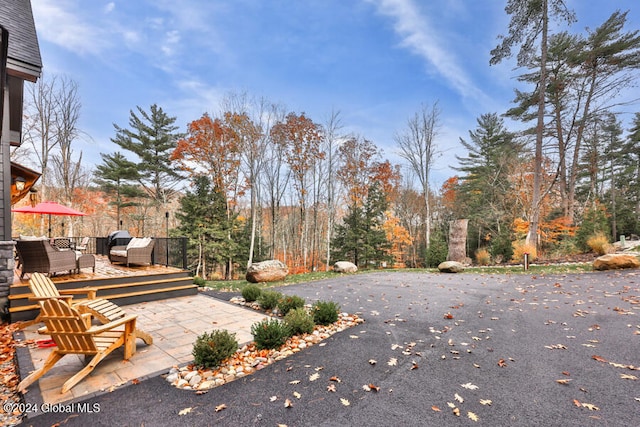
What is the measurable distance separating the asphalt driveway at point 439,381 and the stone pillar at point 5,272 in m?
3.71

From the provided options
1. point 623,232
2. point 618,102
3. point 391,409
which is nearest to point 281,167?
point 391,409

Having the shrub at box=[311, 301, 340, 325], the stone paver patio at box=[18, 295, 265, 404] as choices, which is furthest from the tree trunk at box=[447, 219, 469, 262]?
the stone paver patio at box=[18, 295, 265, 404]

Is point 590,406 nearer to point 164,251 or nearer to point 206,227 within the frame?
point 164,251

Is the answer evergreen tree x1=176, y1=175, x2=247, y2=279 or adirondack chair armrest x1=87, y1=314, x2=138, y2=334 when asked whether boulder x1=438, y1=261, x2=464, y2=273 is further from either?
evergreen tree x1=176, y1=175, x2=247, y2=279

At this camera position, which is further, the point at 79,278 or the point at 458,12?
the point at 458,12

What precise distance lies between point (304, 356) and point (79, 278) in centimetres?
505

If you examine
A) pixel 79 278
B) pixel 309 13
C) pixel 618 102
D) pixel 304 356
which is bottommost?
pixel 304 356

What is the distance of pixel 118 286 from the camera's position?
5.27 m

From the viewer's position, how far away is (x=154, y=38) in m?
9.80

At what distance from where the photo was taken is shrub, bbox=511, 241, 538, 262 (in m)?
10.1

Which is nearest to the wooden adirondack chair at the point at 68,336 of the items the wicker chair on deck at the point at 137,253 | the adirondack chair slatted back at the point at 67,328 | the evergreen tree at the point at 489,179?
the adirondack chair slatted back at the point at 67,328

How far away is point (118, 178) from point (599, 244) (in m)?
25.7

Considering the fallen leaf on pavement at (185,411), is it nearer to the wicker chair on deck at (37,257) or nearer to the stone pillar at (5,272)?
the stone pillar at (5,272)

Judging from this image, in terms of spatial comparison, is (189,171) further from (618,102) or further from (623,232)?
(623,232)
